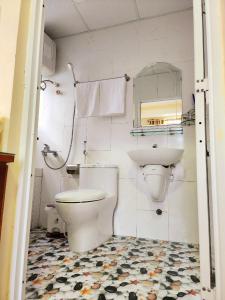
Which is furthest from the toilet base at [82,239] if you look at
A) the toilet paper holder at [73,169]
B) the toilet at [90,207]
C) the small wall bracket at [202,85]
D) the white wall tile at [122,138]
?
the small wall bracket at [202,85]

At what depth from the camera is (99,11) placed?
2.10 metres

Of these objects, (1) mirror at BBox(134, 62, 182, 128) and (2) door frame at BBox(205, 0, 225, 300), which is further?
(1) mirror at BBox(134, 62, 182, 128)

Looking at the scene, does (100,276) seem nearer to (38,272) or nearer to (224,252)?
(38,272)

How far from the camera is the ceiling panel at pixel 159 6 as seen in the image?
77.7 inches

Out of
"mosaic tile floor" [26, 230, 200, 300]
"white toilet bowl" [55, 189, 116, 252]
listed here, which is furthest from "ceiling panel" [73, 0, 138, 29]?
"mosaic tile floor" [26, 230, 200, 300]

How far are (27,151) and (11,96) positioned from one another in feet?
0.84

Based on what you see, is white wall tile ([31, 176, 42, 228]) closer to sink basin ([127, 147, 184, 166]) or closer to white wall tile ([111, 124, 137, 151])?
white wall tile ([111, 124, 137, 151])

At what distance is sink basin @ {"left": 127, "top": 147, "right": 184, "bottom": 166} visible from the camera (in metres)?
1.68

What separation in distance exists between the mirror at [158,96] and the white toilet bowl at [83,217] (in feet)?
2.97

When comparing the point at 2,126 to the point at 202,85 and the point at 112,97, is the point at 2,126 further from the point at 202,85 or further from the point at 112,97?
the point at 112,97

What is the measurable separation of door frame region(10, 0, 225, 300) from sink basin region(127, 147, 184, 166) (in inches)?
33.2

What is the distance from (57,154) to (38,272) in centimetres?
126

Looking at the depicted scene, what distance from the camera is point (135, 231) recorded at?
196 cm

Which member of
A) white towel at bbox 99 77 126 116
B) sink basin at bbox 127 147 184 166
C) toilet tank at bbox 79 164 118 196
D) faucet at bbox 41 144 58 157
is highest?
white towel at bbox 99 77 126 116
